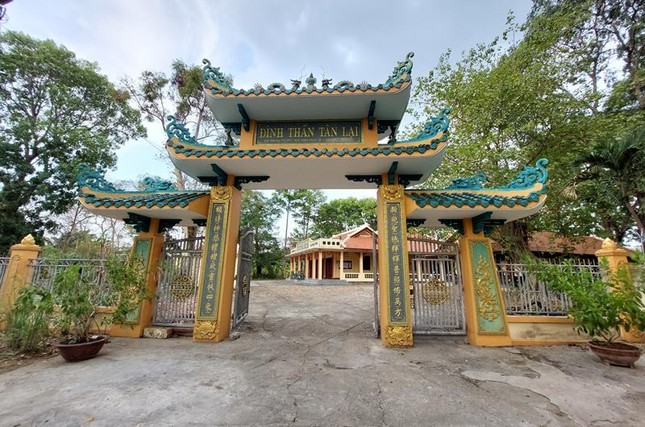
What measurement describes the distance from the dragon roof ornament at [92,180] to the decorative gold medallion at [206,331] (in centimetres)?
317

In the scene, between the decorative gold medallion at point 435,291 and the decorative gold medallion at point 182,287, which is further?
the decorative gold medallion at point 182,287

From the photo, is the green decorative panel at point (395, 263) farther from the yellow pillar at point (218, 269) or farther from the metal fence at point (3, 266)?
the metal fence at point (3, 266)

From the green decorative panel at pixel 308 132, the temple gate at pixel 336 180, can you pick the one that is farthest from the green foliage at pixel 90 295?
the green decorative panel at pixel 308 132

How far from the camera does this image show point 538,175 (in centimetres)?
540

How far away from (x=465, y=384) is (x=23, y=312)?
6722mm

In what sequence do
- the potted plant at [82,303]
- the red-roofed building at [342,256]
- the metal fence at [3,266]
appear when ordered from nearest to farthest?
the potted plant at [82,303]
the metal fence at [3,266]
the red-roofed building at [342,256]

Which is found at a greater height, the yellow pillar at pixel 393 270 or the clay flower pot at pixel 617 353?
the yellow pillar at pixel 393 270

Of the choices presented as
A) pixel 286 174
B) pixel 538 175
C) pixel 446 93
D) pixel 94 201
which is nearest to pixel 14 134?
pixel 94 201

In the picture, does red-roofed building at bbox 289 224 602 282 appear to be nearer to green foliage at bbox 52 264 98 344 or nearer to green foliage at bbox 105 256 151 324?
green foliage at bbox 105 256 151 324

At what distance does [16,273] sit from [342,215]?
103ft

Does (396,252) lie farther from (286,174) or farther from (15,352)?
(15,352)

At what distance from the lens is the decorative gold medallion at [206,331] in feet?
17.0

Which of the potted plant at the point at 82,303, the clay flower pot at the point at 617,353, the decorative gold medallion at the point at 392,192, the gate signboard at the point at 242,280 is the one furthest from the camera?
the gate signboard at the point at 242,280

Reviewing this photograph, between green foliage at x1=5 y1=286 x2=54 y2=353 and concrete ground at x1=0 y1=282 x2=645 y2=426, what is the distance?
651 millimetres
